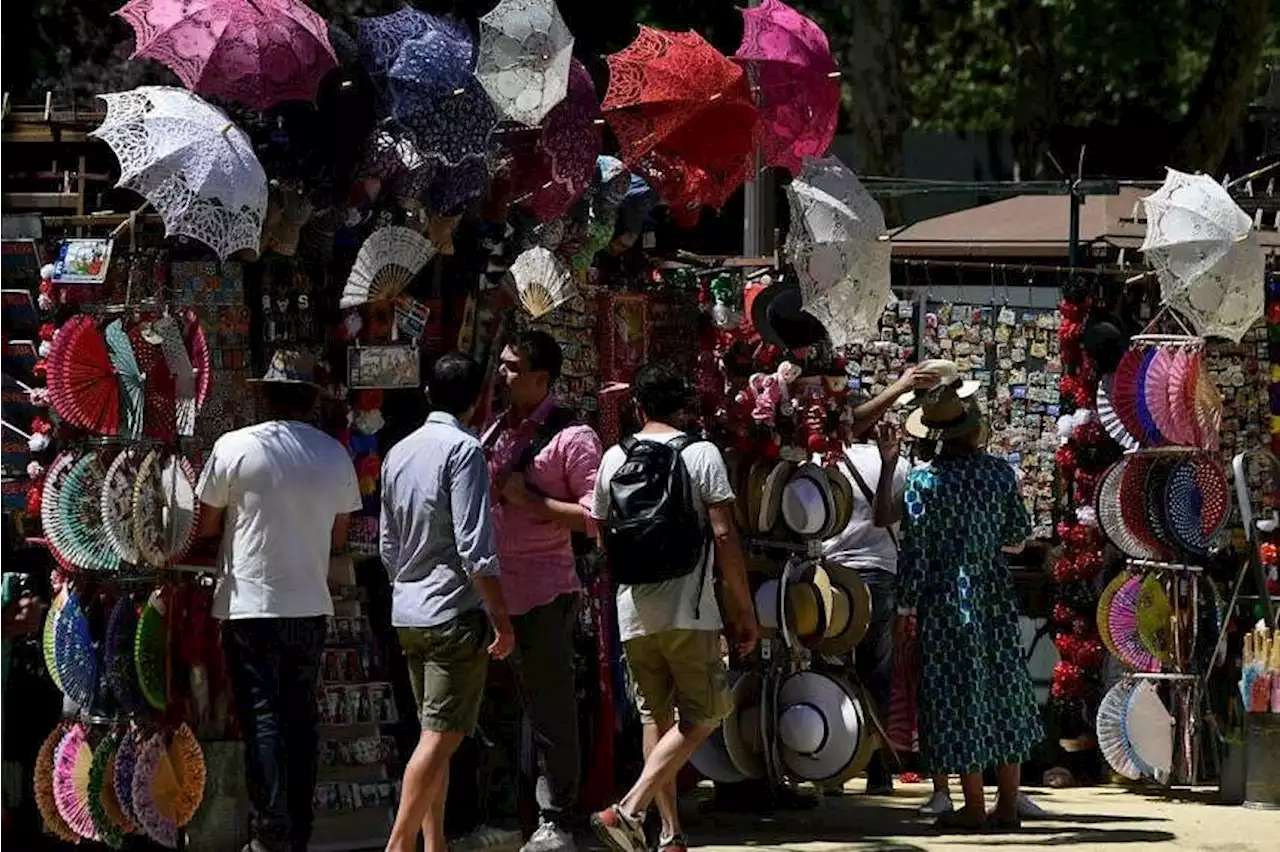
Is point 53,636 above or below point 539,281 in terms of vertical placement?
below

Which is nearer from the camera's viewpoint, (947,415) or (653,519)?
(653,519)

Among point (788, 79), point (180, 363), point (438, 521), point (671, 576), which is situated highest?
point (788, 79)

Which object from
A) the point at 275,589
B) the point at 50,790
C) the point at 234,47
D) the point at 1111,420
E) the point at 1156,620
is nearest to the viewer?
the point at 275,589

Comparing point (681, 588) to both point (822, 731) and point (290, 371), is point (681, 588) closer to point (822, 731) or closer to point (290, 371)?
point (290, 371)

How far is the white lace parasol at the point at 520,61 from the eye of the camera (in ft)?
30.1

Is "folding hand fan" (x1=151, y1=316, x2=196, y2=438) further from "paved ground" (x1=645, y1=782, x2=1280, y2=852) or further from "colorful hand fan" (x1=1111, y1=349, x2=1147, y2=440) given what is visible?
"colorful hand fan" (x1=1111, y1=349, x2=1147, y2=440)

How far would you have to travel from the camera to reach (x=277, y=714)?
8344mm

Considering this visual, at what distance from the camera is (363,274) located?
903 centimetres

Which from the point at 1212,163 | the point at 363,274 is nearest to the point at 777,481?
the point at 363,274

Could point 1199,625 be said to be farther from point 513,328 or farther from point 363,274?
point 363,274

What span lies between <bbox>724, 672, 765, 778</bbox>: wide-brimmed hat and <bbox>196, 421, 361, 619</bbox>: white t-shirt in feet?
7.93

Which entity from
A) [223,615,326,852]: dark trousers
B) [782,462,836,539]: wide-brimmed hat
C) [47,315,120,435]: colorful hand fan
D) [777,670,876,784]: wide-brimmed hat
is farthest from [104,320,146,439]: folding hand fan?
[777,670,876,784]: wide-brimmed hat

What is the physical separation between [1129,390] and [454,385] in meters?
4.53

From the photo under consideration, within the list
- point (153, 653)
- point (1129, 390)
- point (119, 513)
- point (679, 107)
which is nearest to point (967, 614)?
point (1129, 390)
